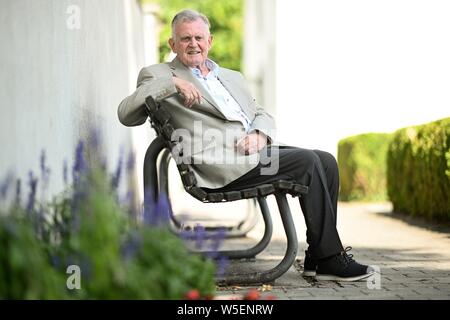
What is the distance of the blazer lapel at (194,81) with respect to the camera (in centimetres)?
495

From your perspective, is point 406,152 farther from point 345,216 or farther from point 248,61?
point 248,61

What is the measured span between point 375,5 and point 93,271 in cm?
1327

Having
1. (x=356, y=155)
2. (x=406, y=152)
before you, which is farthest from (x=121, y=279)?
(x=356, y=155)

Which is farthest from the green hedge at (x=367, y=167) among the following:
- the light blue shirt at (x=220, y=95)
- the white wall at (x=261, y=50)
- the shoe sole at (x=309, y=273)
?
the shoe sole at (x=309, y=273)

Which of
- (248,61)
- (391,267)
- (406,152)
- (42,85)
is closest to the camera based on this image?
(42,85)

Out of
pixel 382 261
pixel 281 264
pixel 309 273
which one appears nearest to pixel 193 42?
pixel 281 264

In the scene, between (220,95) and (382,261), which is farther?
(382,261)

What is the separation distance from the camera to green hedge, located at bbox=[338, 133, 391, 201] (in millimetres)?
13211

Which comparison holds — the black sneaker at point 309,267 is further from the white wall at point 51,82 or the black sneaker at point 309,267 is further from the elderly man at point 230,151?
the white wall at point 51,82

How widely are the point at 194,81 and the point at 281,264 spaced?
1155 mm

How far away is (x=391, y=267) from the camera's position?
217 inches

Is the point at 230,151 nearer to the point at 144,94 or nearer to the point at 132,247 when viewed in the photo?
the point at 144,94

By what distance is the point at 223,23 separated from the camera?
33.0 metres
